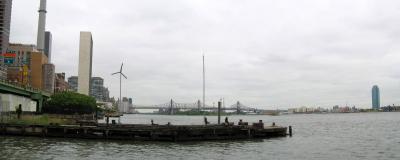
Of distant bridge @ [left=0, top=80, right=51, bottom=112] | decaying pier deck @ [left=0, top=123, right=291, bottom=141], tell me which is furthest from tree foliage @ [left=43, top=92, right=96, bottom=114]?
decaying pier deck @ [left=0, top=123, right=291, bottom=141]

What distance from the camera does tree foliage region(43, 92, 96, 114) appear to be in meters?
158

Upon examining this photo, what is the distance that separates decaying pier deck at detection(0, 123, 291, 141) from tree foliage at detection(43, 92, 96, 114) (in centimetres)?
9721

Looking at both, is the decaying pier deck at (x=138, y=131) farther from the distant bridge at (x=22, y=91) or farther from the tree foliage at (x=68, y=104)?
the tree foliage at (x=68, y=104)

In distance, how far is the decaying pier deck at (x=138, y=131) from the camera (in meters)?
57.9

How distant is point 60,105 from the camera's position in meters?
158

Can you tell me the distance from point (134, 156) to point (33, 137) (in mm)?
24078

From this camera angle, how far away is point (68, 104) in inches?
6284

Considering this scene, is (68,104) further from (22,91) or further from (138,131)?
(138,131)

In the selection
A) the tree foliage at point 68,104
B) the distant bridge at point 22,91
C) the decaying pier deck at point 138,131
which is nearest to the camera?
the decaying pier deck at point 138,131

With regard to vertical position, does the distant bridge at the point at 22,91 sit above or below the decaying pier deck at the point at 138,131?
above

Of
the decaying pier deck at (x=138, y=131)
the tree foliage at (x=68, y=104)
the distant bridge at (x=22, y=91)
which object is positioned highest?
the distant bridge at (x=22, y=91)

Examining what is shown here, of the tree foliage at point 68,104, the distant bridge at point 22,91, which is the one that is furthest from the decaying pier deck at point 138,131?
the tree foliage at point 68,104

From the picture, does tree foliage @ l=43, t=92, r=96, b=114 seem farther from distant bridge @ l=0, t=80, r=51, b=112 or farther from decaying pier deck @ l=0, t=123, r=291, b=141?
decaying pier deck @ l=0, t=123, r=291, b=141

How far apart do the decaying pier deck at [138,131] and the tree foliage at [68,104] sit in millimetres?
97206
